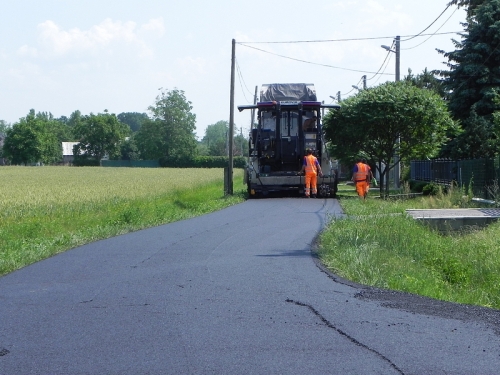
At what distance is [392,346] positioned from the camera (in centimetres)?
678

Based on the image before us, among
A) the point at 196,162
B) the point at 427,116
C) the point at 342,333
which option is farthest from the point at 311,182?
the point at 196,162

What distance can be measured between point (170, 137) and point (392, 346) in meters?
120

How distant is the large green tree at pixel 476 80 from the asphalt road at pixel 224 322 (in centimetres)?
2552

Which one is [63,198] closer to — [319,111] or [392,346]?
[319,111]

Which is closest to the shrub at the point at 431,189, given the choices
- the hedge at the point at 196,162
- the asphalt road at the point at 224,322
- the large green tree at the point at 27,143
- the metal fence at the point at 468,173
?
the metal fence at the point at 468,173

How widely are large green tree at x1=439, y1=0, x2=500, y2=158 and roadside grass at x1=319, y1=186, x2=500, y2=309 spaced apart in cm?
1828

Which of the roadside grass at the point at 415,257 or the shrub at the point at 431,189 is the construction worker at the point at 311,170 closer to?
the shrub at the point at 431,189

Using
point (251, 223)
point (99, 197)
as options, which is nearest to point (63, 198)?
point (99, 197)

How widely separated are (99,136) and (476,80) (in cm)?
10385

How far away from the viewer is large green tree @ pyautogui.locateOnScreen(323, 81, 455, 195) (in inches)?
1179

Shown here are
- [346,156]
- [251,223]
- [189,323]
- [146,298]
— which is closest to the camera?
[189,323]

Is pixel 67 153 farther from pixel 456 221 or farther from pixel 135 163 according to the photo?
pixel 456 221

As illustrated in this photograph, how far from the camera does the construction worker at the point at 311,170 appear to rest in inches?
1094

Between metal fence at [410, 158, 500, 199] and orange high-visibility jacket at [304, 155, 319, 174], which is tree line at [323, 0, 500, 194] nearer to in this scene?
metal fence at [410, 158, 500, 199]
